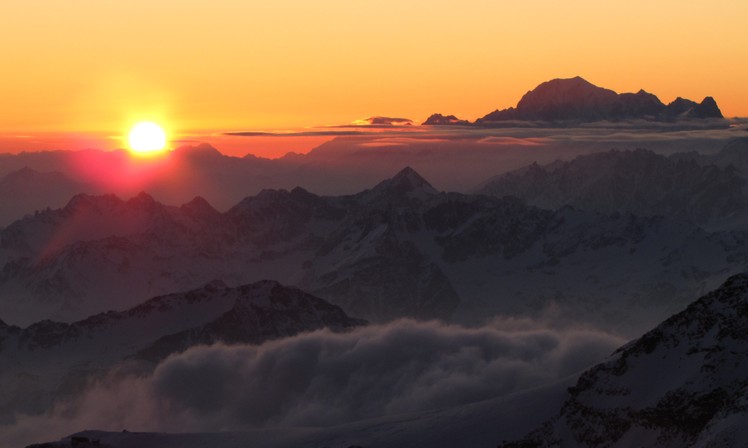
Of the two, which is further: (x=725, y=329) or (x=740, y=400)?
(x=725, y=329)

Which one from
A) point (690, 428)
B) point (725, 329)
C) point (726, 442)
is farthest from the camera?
point (725, 329)

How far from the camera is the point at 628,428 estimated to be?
190375mm

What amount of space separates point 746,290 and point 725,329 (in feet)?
32.8

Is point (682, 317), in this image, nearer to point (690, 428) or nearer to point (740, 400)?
point (690, 428)

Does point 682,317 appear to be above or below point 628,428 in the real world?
above

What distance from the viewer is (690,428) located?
587 feet

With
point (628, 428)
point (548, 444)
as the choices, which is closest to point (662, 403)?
point (628, 428)

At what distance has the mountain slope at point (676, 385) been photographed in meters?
182

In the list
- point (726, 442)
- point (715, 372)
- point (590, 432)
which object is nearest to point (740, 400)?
point (726, 442)

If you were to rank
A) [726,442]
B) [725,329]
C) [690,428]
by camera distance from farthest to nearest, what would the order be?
[725,329] → [690,428] → [726,442]

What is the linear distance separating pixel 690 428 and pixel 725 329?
1937cm

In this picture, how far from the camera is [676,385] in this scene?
18838 cm

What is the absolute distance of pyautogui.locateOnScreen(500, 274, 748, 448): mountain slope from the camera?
18175 centimetres

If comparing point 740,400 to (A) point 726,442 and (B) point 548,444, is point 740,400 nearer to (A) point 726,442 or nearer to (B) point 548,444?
(A) point 726,442
